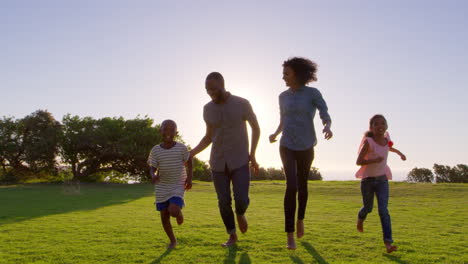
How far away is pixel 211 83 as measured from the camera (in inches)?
224

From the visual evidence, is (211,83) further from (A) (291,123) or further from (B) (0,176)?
(B) (0,176)

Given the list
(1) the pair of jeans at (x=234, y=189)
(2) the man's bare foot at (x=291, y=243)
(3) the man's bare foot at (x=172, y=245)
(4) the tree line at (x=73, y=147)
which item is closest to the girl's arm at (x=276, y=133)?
(1) the pair of jeans at (x=234, y=189)

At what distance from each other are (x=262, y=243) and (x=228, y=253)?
2.75 ft

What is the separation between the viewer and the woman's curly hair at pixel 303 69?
5898 millimetres

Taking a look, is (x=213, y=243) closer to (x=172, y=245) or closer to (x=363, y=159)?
(x=172, y=245)

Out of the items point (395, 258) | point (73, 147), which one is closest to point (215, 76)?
point (395, 258)

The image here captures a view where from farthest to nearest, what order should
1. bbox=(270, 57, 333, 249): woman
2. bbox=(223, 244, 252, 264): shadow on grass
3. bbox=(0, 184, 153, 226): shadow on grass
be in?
1. bbox=(0, 184, 153, 226): shadow on grass
2. bbox=(270, 57, 333, 249): woman
3. bbox=(223, 244, 252, 264): shadow on grass

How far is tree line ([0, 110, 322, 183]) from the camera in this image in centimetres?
3778

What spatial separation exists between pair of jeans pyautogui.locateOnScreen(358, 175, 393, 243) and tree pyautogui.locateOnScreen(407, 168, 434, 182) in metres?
38.3

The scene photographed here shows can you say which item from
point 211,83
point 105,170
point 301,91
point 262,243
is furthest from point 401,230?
point 105,170

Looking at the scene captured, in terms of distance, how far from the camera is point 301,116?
18.6 feet

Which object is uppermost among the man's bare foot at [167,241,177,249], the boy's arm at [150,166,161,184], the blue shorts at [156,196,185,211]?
the boy's arm at [150,166,161,184]

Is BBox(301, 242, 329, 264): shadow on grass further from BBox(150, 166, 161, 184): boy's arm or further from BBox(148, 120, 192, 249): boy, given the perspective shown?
BBox(150, 166, 161, 184): boy's arm

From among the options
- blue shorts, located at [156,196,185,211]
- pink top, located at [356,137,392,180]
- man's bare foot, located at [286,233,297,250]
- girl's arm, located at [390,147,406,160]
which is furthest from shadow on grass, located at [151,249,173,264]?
girl's arm, located at [390,147,406,160]
